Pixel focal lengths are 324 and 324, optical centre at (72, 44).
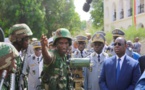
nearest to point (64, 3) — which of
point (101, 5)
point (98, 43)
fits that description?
point (101, 5)

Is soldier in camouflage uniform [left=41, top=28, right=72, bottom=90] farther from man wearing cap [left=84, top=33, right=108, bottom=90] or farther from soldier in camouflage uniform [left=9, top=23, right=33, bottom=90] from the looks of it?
man wearing cap [left=84, top=33, right=108, bottom=90]

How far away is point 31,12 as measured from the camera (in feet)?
77.3

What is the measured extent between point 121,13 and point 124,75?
30.7 metres

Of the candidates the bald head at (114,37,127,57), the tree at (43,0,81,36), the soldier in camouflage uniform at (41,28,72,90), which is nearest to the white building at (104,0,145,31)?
the tree at (43,0,81,36)

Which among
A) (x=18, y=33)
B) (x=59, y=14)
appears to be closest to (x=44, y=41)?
(x=18, y=33)

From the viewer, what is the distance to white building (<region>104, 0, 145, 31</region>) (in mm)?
30284

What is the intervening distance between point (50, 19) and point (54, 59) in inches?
952

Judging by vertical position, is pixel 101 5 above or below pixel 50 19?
above

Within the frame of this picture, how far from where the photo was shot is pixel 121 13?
1383 inches

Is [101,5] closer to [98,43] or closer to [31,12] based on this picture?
[31,12]

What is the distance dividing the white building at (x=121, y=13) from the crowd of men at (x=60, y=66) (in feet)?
79.7

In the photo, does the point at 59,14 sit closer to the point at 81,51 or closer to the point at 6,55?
the point at 81,51

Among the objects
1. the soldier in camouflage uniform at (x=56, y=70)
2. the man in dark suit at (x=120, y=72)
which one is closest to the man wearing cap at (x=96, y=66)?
the man in dark suit at (x=120, y=72)

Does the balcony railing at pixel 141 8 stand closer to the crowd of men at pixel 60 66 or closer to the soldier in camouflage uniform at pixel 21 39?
the crowd of men at pixel 60 66
